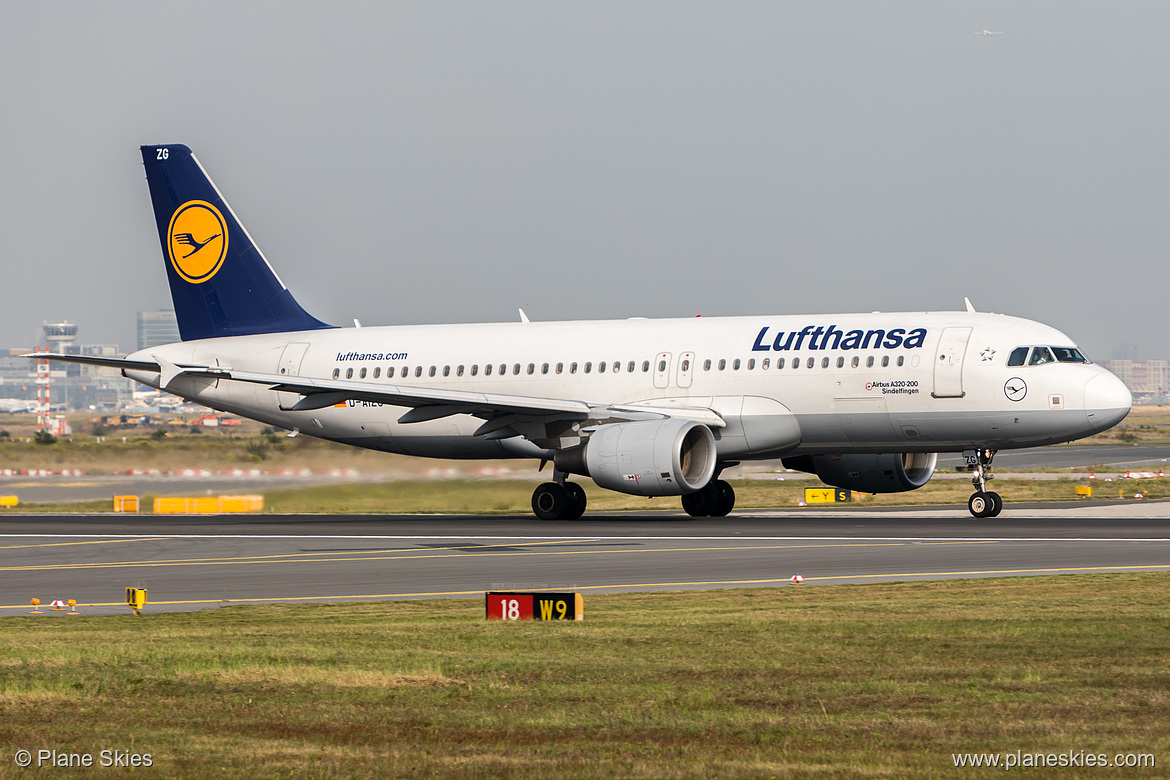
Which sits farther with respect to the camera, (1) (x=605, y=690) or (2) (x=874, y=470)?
(2) (x=874, y=470)

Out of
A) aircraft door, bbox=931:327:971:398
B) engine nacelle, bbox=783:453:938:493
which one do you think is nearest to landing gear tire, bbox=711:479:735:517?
engine nacelle, bbox=783:453:938:493

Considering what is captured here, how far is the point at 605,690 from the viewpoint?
400 inches

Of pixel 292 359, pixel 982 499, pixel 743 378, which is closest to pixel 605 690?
pixel 982 499

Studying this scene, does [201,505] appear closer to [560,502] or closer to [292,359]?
[292,359]

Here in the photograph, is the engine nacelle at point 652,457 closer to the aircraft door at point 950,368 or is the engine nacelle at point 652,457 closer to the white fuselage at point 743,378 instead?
the white fuselage at point 743,378

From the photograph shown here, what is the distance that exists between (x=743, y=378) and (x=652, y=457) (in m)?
3.78

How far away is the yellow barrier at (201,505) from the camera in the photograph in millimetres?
39281

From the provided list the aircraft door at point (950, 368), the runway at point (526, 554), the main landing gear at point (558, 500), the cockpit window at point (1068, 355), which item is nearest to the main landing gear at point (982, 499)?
the runway at point (526, 554)

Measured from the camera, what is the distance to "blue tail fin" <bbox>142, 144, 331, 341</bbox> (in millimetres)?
40031

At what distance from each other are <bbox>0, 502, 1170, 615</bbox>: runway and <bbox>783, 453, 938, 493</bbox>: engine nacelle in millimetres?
1044

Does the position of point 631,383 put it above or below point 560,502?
above

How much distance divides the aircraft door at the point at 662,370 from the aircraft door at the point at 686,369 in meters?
0.35

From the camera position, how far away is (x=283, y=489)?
123ft

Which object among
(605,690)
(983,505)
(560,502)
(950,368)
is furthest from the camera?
(560,502)
